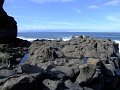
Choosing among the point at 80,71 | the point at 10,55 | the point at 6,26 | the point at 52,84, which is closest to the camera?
the point at 52,84

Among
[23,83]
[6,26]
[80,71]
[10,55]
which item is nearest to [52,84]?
[23,83]

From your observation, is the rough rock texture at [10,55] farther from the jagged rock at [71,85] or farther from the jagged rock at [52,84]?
the jagged rock at [71,85]

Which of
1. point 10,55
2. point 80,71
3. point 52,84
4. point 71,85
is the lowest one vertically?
point 10,55

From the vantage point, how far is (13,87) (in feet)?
41.4

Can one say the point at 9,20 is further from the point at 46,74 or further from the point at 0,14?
the point at 46,74

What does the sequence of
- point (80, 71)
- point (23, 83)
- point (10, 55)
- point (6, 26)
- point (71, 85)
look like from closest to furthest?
point (23, 83)
point (71, 85)
point (80, 71)
point (10, 55)
point (6, 26)

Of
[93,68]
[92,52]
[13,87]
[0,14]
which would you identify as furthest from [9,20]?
[13,87]

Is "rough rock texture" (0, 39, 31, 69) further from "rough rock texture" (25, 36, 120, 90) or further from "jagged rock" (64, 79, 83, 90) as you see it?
"jagged rock" (64, 79, 83, 90)

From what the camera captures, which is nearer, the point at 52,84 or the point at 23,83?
the point at 23,83

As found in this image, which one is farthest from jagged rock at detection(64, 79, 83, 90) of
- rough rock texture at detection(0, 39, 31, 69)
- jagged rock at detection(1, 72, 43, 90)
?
rough rock texture at detection(0, 39, 31, 69)

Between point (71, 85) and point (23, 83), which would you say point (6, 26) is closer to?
point (71, 85)

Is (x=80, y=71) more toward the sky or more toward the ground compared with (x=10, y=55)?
more toward the sky

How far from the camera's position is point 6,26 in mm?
41094

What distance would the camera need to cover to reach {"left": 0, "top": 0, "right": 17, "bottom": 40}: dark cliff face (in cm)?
4031
